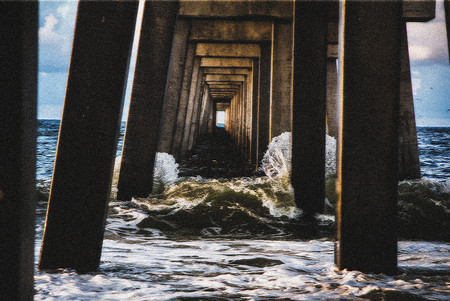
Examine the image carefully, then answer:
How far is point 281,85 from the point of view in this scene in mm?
8914

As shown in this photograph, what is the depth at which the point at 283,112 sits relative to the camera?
8789 millimetres

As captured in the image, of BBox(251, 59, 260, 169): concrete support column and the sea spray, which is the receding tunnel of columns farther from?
the sea spray

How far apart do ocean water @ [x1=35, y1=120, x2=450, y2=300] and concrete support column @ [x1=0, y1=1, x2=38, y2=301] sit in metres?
0.72

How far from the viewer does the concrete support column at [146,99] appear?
18.6 ft

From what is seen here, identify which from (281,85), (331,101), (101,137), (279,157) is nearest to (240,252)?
(101,137)

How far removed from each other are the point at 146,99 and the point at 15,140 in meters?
4.42

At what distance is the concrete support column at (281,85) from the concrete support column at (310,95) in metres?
3.42

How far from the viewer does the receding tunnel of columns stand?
2418 mm

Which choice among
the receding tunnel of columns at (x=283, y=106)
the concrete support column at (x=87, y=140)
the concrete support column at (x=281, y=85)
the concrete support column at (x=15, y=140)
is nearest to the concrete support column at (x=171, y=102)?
the receding tunnel of columns at (x=283, y=106)

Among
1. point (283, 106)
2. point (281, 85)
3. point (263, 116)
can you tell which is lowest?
point (283, 106)

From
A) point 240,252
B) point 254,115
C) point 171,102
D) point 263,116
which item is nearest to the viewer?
point 240,252

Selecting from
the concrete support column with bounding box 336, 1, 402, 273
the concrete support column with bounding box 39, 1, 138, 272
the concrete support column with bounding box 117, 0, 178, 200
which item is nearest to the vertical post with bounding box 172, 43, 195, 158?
the concrete support column with bounding box 117, 0, 178, 200

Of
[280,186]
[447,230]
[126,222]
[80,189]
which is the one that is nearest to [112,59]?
[80,189]

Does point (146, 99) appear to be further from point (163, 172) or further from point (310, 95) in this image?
point (163, 172)
